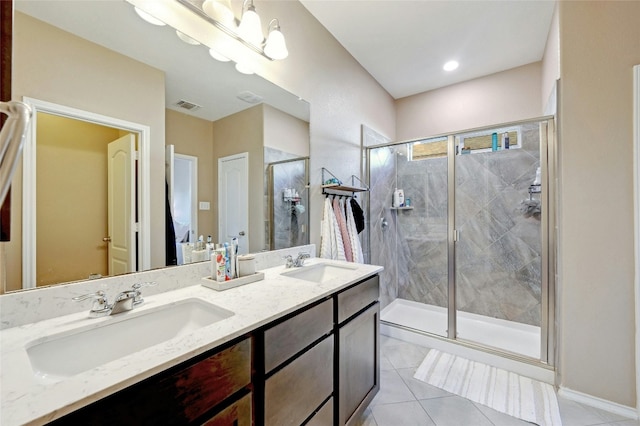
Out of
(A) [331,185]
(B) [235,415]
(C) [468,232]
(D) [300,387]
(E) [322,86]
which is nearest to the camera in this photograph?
(B) [235,415]

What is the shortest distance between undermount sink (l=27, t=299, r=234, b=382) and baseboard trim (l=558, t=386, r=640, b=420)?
222 cm

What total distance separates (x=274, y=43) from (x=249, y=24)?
6.9 inches

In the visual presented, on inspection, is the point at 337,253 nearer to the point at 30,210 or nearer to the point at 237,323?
the point at 237,323

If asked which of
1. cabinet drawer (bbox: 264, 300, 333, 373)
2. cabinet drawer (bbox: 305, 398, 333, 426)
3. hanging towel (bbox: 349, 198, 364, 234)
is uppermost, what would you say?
hanging towel (bbox: 349, 198, 364, 234)

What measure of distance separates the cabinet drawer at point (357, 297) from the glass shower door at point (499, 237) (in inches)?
52.3

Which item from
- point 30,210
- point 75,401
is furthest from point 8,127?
point 30,210

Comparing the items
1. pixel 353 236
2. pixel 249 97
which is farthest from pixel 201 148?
pixel 353 236

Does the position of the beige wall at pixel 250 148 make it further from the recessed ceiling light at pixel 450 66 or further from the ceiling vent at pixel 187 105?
the recessed ceiling light at pixel 450 66

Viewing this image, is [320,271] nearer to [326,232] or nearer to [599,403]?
[326,232]

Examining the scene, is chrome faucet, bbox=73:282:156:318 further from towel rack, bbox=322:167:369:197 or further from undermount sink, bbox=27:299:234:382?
towel rack, bbox=322:167:369:197

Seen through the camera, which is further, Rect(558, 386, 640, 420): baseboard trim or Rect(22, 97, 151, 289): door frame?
Rect(558, 386, 640, 420): baseboard trim

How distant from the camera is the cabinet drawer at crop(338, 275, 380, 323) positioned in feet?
4.25

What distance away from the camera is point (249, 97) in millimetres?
1628

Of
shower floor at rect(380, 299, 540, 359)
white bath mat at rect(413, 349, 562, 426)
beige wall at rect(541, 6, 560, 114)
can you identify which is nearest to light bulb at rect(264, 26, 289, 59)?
beige wall at rect(541, 6, 560, 114)
